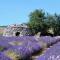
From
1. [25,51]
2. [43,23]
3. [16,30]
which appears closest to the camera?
[25,51]

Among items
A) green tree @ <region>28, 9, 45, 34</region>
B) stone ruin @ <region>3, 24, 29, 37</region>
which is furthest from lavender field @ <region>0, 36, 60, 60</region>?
green tree @ <region>28, 9, 45, 34</region>

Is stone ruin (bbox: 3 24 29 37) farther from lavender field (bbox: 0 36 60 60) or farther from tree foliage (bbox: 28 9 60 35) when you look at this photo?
lavender field (bbox: 0 36 60 60)

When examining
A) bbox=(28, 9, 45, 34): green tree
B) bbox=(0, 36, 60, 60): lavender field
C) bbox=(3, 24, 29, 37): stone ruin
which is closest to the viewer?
bbox=(0, 36, 60, 60): lavender field

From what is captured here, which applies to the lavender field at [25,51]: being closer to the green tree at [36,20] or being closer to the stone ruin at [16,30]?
the stone ruin at [16,30]

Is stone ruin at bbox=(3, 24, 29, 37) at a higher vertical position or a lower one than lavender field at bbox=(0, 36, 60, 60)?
lower

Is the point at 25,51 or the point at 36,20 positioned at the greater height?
the point at 25,51

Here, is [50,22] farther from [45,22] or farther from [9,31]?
[9,31]

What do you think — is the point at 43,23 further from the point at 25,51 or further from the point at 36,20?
the point at 25,51

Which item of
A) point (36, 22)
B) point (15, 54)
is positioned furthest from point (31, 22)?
point (15, 54)

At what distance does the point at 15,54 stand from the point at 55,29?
53.9 meters

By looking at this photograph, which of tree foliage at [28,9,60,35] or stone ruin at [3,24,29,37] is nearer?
stone ruin at [3,24,29,37]

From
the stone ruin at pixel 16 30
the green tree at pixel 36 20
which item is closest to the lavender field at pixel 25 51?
the stone ruin at pixel 16 30

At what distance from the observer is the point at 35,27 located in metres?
65.0

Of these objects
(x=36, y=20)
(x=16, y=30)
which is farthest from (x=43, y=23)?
(x=16, y=30)
